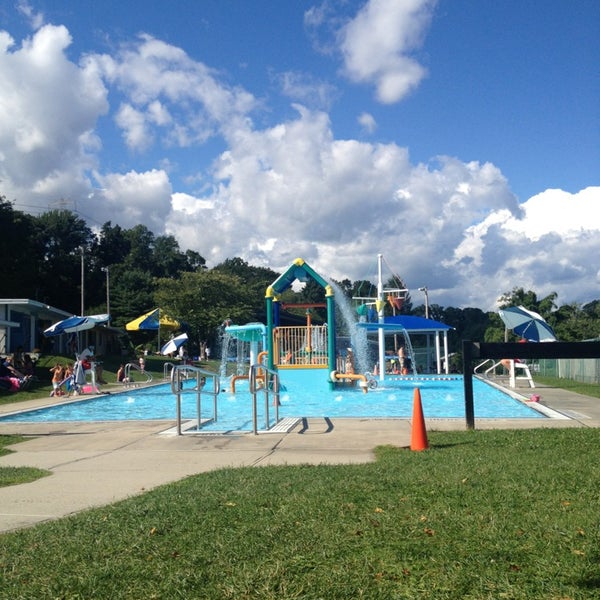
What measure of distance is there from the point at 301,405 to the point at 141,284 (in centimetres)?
5312

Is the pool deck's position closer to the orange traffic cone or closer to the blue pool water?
the orange traffic cone

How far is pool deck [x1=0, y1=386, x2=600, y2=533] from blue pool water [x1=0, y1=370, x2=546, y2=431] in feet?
5.44

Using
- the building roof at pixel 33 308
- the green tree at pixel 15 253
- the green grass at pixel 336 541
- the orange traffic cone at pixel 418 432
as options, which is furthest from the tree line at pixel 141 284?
the green grass at pixel 336 541

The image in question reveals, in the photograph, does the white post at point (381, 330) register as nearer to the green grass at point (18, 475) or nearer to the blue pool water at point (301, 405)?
the blue pool water at point (301, 405)

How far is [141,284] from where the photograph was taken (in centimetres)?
7038

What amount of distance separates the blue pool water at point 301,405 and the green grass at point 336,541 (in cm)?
740

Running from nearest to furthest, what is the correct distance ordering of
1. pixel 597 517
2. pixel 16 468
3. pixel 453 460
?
pixel 597 517 → pixel 453 460 → pixel 16 468

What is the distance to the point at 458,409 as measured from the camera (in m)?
19.0

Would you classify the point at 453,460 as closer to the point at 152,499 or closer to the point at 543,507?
the point at 543,507

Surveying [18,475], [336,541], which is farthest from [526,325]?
[336,541]

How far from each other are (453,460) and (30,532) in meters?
4.66

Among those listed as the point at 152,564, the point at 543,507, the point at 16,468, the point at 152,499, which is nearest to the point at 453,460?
the point at 543,507

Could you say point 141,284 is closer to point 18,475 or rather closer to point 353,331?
point 353,331

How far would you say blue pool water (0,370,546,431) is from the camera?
17.0 m
